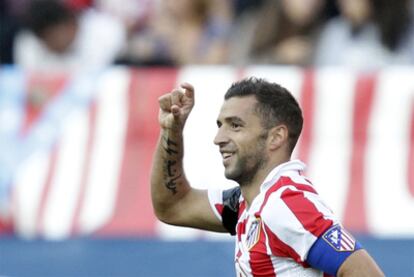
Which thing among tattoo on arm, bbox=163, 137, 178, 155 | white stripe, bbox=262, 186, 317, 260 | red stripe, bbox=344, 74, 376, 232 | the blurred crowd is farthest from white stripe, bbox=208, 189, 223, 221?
the blurred crowd

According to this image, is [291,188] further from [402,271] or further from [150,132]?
[150,132]

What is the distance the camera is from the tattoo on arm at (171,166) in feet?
20.7

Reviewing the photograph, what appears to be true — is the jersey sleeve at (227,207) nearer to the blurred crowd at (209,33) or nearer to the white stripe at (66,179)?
the white stripe at (66,179)

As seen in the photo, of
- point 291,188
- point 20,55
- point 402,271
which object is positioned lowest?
point 402,271

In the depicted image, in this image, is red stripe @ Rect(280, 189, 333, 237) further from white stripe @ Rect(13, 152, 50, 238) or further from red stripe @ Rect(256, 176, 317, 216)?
white stripe @ Rect(13, 152, 50, 238)

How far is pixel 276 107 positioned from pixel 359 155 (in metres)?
5.89

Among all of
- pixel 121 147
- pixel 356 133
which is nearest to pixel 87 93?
pixel 121 147

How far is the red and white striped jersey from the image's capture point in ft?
17.7

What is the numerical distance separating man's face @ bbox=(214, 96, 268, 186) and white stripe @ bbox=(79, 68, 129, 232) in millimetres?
5754

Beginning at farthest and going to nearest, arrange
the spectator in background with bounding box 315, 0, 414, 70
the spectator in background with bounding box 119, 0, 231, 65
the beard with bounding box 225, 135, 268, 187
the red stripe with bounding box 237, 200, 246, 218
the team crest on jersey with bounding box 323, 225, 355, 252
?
the spectator in background with bounding box 119, 0, 231, 65 < the spectator in background with bounding box 315, 0, 414, 70 < the red stripe with bounding box 237, 200, 246, 218 < the beard with bounding box 225, 135, 268, 187 < the team crest on jersey with bounding box 323, 225, 355, 252

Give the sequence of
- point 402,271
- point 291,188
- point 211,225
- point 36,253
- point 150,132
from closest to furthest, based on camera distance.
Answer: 1. point 291,188
2. point 211,225
3. point 402,271
4. point 36,253
5. point 150,132

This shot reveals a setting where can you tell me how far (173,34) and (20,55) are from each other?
1.55m

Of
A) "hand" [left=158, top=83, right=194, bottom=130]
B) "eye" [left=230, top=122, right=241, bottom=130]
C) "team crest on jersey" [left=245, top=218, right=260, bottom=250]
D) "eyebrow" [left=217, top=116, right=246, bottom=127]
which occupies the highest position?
"hand" [left=158, top=83, right=194, bottom=130]

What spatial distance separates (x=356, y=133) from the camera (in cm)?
1158
